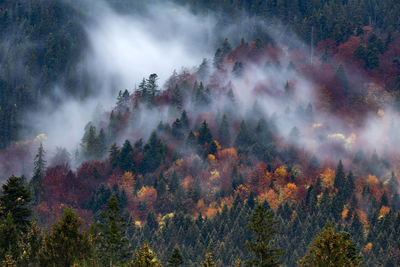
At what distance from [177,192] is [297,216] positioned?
4210 centimetres

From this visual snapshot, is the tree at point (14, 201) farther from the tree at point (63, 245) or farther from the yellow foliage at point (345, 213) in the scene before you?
the yellow foliage at point (345, 213)

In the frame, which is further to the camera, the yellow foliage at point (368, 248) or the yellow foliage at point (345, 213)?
the yellow foliage at point (345, 213)

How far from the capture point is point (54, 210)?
190125mm

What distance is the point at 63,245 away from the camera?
5338 centimetres

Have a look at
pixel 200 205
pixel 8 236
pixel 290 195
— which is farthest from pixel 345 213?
pixel 8 236

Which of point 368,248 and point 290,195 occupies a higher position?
point 368,248

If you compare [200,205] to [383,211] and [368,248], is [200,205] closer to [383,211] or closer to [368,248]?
[383,211]

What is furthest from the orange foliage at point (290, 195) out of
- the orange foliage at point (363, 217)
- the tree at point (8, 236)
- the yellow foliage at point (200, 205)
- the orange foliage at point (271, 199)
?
the tree at point (8, 236)

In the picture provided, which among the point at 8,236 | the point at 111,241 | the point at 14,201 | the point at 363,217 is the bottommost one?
the point at 363,217

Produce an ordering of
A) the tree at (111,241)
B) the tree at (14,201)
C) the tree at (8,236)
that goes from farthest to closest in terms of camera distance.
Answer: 1. the tree at (111,241)
2. the tree at (14,201)
3. the tree at (8,236)

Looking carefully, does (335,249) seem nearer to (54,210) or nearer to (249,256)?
(249,256)

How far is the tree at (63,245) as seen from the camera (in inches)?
2098

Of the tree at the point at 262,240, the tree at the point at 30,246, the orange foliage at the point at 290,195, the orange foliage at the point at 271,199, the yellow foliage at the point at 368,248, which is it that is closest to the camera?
the tree at the point at 262,240

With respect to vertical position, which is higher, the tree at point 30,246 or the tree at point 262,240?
the tree at point 262,240
